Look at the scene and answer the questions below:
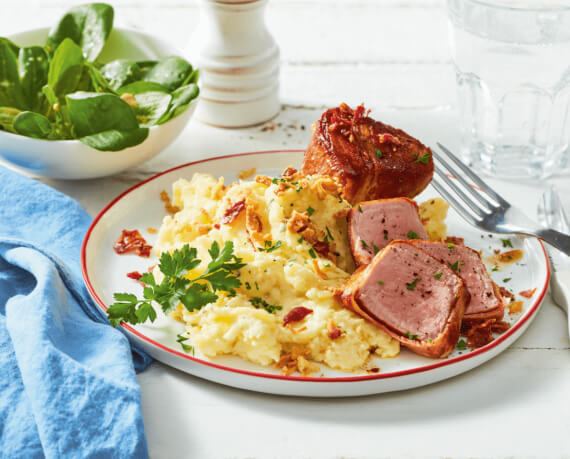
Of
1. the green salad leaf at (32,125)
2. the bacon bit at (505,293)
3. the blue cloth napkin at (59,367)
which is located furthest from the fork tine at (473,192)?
the green salad leaf at (32,125)

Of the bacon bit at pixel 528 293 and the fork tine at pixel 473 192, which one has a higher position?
the fork tine at pixel 473 192

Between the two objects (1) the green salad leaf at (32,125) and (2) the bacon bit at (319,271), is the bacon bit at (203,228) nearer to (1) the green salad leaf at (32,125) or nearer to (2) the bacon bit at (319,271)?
(2) the bacon bit at (319,271)

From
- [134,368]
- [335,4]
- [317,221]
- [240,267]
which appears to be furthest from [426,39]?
[134,368]

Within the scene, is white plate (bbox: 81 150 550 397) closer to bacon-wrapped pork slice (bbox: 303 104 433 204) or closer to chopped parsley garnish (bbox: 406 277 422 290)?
chopped parsley garnish (bbox: 406 277 422 290)

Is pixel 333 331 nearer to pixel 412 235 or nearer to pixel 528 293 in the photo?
pixel 412 235

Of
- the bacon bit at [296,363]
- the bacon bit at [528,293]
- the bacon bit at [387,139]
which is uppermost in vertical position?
the bacon bit at [387,139]

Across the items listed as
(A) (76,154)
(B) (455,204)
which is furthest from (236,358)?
(A) (76,154)
